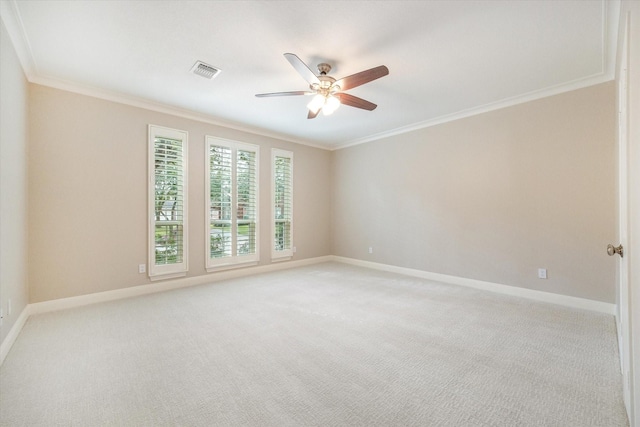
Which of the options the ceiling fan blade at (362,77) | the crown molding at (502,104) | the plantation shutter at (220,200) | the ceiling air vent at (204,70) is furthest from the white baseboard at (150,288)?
the ceiling fan blade at (362,77)

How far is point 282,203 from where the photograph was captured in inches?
225

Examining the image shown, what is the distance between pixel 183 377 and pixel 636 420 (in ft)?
7.96

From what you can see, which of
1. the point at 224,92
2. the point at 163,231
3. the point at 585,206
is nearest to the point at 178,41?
the point at 224,92

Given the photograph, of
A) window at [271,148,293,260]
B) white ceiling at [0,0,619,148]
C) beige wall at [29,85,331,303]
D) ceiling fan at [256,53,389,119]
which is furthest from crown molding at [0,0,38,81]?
window at [271,148,293,260]

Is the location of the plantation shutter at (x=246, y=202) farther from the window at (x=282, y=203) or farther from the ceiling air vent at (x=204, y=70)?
the ceiling air vent at (x=204, y=70)

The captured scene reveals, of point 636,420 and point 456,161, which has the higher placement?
point 456,161

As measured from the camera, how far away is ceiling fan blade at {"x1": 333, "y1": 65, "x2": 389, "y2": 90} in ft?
Answer: 8.06

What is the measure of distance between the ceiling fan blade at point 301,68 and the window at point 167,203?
8.53 feet

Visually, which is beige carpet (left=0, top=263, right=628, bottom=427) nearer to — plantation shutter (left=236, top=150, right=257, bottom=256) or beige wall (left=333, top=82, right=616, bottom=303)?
beige wall (left=333, top=82, right=616, bottom=303)

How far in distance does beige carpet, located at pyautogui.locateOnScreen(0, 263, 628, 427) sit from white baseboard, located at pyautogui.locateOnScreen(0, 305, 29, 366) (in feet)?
0.18

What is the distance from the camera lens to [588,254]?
3289 millimetres

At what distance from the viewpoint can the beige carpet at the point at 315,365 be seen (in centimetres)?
159

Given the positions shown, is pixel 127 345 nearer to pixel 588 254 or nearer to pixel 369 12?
pixel 369 12

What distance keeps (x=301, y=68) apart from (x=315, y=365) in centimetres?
248
